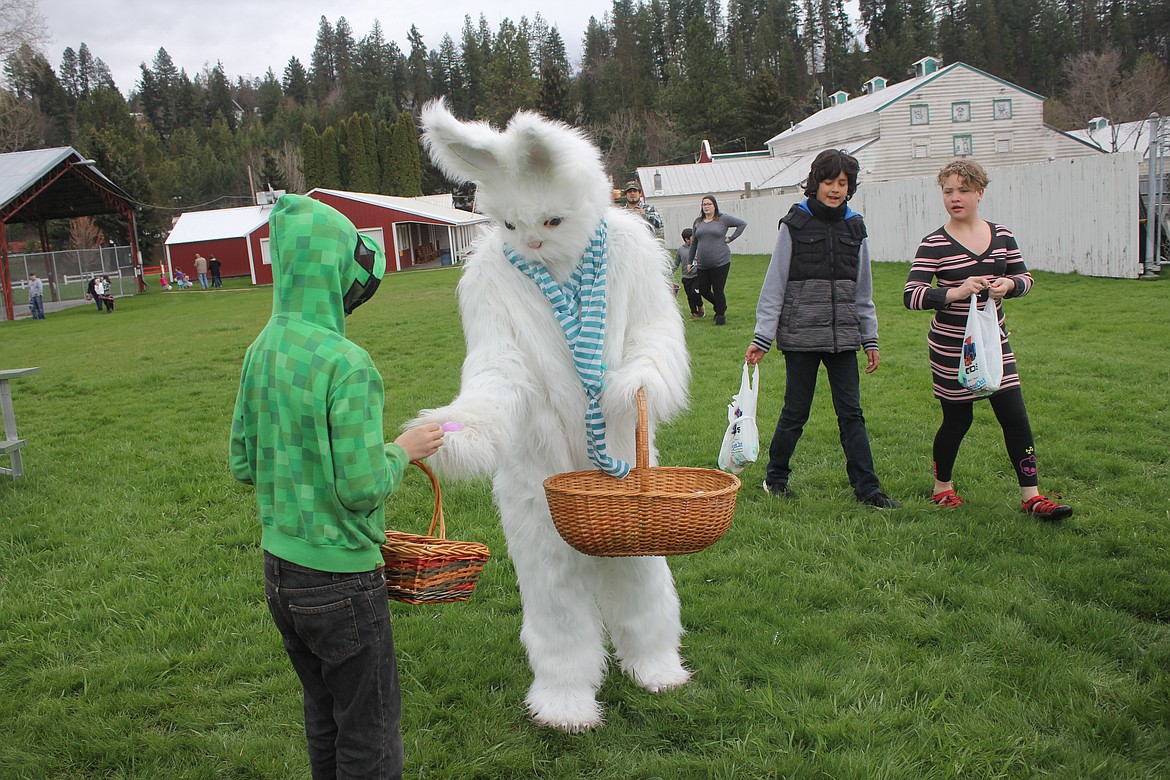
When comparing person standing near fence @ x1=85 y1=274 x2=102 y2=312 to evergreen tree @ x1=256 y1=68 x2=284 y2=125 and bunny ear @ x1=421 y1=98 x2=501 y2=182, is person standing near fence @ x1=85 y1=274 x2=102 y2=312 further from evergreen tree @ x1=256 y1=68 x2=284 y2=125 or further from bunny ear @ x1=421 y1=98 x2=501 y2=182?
evergreen tree @ x1=256 y1=68 x2=284 y2=125

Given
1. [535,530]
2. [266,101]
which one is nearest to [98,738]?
[535,530]

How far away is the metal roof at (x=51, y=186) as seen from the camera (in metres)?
25.4

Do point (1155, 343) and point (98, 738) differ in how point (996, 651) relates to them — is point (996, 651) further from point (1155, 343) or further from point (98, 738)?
point (1155, 343)

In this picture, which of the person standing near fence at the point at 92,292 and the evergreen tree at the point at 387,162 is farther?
the evergreen tree at the point at 387,162

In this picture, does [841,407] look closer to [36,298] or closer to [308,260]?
[308,260]

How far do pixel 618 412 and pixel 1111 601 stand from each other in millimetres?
2439

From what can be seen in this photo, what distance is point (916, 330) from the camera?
10875 mm

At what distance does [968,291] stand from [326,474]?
3663 mm

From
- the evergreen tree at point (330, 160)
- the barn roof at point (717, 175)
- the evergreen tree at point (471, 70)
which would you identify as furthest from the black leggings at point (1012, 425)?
the evergreen tree at point (471, 70)

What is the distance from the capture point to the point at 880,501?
5020 mm

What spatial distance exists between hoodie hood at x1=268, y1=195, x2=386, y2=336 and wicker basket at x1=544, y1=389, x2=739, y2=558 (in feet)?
3.20

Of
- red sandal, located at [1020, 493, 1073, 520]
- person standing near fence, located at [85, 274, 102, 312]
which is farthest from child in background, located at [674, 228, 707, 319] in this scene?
person standing near fence, located at [85, 274, 102, 312]

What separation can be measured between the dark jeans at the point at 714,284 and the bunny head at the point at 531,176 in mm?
8890

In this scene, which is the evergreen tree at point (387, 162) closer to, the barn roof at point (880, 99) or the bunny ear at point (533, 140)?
the barn roof at point (880, 99)
